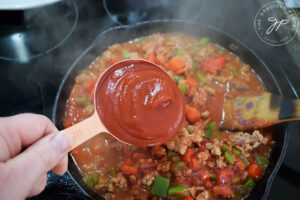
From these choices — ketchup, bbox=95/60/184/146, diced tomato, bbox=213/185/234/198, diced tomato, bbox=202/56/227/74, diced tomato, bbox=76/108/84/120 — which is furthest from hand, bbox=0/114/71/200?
diced tomato, bbox=202/56/227/74

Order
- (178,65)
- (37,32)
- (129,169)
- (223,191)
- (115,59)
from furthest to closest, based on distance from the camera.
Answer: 1. (37,32)
2. (115,59)
3. (178,65)
4. (129,169)
5. (223,191)

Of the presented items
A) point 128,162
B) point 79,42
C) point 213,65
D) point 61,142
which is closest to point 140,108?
point 61,142

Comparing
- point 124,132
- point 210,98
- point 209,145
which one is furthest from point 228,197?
point 124,132

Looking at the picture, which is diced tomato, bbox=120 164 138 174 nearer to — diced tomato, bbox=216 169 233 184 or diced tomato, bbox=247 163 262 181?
diced tomato, bbox=216 169 233 184

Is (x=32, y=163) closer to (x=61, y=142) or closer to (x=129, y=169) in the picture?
(x=61, y=142)

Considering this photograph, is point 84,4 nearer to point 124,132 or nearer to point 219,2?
point 219,2

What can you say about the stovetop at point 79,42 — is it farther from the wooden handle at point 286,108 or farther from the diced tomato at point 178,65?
the diced tomato at point 178,65

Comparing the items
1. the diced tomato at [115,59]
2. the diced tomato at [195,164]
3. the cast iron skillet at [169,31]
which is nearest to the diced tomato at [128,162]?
the cast iron skillet at [169,31]
